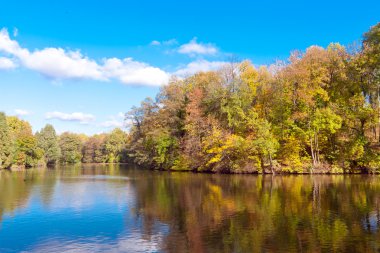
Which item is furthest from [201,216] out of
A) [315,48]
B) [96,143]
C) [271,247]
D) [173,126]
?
[96,143]

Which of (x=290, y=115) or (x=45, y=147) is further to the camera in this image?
(x=45, y=147)

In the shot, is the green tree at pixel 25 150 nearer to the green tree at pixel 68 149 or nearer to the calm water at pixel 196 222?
the green tree at pixel 68 149

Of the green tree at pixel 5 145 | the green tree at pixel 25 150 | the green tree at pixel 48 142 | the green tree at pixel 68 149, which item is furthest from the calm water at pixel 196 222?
the green tree at pixel 68 149

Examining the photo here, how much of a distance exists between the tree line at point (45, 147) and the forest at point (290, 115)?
151 ft

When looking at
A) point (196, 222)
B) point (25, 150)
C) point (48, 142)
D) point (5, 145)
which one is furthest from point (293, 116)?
point (48, 142)

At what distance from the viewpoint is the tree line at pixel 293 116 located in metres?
51.1

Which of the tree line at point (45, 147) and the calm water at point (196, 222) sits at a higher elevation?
the tree line at point (45, 147)

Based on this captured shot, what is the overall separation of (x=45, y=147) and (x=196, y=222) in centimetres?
10627

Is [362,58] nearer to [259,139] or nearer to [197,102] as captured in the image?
[259,139]

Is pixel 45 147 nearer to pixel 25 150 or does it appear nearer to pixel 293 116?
pixel 25 150

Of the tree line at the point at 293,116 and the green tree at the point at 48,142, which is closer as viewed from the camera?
the tree line at the point at 293,116

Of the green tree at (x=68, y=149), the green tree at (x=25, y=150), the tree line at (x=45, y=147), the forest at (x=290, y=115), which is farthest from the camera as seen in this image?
the green tree at (x=68, y=149)

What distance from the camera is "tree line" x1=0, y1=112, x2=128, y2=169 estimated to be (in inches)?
3442

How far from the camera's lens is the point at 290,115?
182 ft
